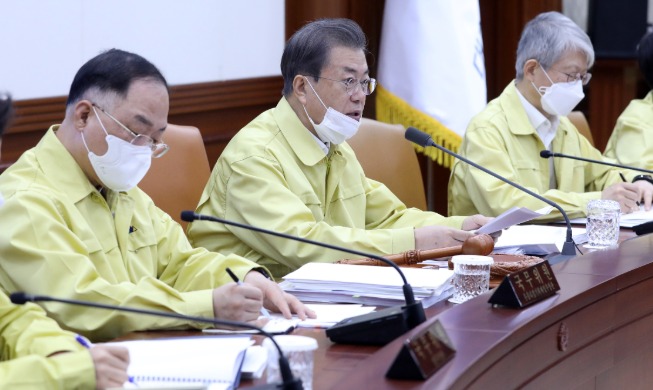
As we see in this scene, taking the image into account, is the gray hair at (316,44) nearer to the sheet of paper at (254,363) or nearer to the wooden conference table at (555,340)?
the wooden conference table at (555,340)

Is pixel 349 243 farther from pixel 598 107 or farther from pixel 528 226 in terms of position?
pixel 598 107

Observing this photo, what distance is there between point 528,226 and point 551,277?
922 millimetres

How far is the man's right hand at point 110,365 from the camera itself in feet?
5.61

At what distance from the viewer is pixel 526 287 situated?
87.6 inches

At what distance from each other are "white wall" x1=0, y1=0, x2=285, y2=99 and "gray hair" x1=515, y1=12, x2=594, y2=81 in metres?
1.11

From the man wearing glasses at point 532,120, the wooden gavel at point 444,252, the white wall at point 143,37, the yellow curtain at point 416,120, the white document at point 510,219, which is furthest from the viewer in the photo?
the yellow curtain at point 416,120

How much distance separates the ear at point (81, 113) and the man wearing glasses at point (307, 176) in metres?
0.66

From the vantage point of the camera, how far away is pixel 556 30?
380cm

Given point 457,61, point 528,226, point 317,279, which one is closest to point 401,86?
point 457,61

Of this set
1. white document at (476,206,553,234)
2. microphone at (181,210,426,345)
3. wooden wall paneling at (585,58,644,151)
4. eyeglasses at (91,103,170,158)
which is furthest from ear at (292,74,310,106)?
wooden wall paneling at (585,58,644,151)

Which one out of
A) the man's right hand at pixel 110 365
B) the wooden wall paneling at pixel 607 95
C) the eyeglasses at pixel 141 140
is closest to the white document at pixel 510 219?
the eyeglasses at pixel 141 140

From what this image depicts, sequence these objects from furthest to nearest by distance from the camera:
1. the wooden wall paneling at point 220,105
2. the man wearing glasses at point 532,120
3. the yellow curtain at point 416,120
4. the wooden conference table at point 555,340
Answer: the yellow curtain at point 416,120
the wooden wall paneling at point 220,105
the man wearing glasses at point 532,120
the wooden conference table at point 555,340

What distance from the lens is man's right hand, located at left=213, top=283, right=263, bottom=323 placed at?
212 centimetres

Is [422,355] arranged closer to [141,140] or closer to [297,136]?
[141,140]
